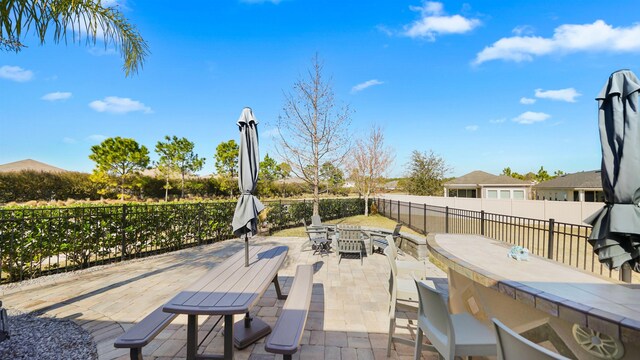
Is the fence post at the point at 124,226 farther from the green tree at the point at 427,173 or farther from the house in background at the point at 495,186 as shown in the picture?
the house in background at the point at 495,186

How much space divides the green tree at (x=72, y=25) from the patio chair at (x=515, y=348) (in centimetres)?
A: 619

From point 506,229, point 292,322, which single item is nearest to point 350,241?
point 506,229

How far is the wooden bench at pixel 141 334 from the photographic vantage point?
2.02m

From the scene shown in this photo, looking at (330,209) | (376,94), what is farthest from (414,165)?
(330,209)

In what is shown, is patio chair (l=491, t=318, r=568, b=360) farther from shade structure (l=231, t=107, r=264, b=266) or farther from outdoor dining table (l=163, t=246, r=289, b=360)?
shade structure (l=231, t=107, r=264, b=266)

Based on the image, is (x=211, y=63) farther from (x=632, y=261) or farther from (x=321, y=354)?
(x=632, y=261)

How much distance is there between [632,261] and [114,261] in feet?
30.9

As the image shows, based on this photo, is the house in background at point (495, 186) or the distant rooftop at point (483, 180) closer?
the house in background at point (495, 186)

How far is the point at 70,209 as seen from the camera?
5.64 meters

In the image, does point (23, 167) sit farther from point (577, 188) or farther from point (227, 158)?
point (577, 188)

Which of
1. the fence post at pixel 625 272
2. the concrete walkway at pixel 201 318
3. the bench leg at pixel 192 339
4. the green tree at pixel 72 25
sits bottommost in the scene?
the concrete walkway at pixel 201 318

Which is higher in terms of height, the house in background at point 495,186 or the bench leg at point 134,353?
the house in background at point 495,186

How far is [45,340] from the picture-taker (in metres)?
3.10

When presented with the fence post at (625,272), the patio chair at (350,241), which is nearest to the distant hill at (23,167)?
the patio chair at (350,241)
